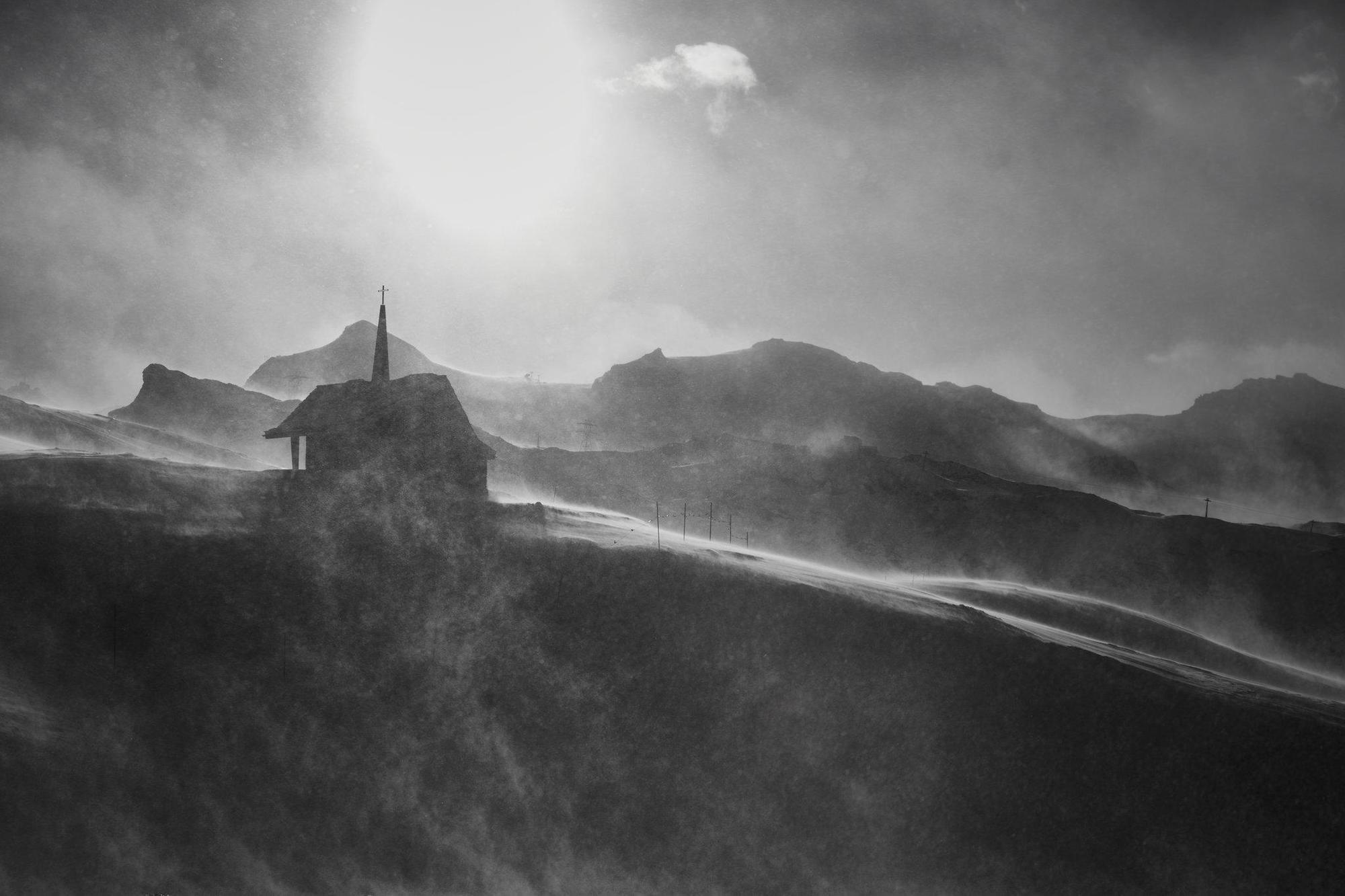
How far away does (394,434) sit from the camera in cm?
3491

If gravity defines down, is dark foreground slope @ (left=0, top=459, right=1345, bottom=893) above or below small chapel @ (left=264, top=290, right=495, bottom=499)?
below

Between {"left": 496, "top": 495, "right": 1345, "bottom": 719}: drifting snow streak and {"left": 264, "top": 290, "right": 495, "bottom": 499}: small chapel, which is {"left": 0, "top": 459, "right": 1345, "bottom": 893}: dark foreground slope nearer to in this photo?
{"left": 496, "top": 495, "right": 1345, "bottom": 719}: drifting snow streak

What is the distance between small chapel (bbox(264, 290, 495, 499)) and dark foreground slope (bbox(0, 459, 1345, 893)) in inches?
90.5

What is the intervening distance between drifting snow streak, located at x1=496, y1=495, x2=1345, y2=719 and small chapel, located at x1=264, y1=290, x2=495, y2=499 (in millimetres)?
5309

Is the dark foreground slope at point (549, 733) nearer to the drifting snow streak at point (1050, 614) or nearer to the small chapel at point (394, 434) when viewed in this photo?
the drifting snow streak at point (1050, 614)

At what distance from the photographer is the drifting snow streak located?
34438 mm

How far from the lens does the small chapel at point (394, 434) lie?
34125 mm

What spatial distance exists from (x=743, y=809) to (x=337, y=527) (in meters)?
19.1

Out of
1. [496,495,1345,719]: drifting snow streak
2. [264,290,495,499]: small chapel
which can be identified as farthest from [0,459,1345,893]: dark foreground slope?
[264,290,495,499]: small chapel

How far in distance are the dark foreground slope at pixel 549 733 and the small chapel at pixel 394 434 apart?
2299 millimetres

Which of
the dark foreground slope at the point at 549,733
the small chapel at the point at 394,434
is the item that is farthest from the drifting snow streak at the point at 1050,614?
the small chapel at the point at 394,434

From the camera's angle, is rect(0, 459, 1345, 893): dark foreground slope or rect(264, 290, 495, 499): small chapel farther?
rect(264, 290, 495, 499): small chapel

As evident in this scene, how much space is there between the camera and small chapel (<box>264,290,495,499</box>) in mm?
34125

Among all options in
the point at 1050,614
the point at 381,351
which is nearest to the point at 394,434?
the point at 381,351
